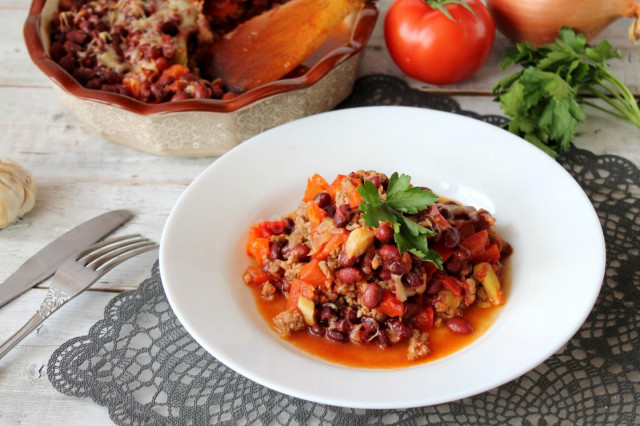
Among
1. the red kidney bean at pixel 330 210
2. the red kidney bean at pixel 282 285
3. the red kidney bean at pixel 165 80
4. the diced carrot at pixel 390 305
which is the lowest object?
the red kidney bean at pixel 282 285

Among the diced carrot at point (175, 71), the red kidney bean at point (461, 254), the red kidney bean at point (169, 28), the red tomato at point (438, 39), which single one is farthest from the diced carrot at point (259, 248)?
the red tomato at point (438, 39)

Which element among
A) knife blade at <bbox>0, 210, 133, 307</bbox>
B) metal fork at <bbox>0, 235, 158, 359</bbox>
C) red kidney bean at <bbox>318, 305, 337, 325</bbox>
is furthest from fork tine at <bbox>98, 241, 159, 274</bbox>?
red kidney bean at <bbox>318, 305, 337, 325</bbox>

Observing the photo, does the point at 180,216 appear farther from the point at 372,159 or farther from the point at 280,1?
the point at 280,1

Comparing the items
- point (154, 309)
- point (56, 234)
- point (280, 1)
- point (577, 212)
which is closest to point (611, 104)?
point (577, 212)

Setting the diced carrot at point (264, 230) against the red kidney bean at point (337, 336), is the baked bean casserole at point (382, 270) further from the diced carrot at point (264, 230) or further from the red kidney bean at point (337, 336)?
the diced carrot at point (264, 230)

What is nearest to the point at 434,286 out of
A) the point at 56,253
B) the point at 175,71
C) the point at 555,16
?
the point at 56,253
